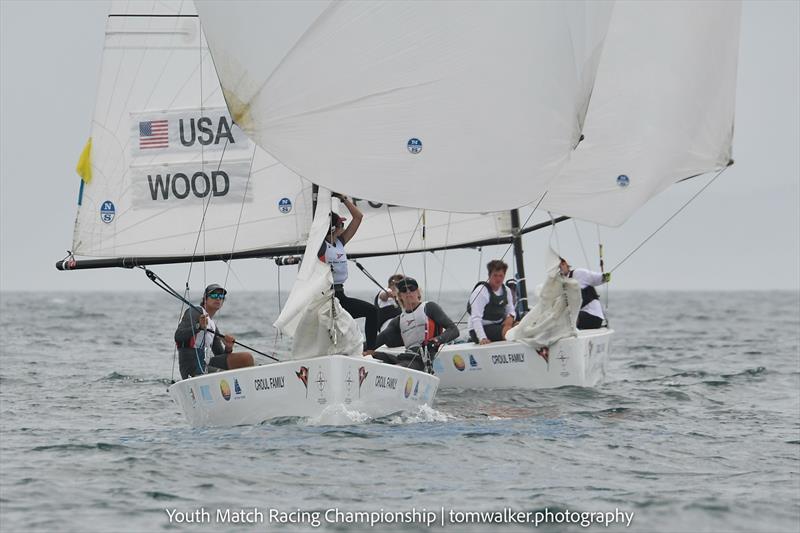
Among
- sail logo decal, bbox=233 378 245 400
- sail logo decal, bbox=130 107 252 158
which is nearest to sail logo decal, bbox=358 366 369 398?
sail logo decal, bbox=233 378 245 400

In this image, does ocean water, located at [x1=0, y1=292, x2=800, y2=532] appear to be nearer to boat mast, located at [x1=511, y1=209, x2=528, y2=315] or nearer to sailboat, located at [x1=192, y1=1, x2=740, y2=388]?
sailboat, located at [x1=192, y1=1, x2=740, y2=388]

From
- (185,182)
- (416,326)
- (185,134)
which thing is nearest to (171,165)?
(185,182)

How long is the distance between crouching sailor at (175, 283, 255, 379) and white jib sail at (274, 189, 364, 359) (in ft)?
3.76

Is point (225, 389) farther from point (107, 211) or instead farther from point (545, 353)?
point (545, 353)

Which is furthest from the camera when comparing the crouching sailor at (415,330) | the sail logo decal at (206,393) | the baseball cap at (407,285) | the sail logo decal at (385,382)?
the baseball cap at (407,285)

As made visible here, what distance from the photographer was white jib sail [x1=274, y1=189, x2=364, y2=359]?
11.8 metres

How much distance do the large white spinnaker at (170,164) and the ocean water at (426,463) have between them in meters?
2.14

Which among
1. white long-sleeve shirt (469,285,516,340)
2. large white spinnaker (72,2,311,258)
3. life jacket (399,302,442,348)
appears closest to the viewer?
life jacket (399,302,442,348)

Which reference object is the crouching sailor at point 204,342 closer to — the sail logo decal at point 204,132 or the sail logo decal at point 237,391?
the sail logo decal at point 237,391

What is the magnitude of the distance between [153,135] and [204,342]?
14.1ft

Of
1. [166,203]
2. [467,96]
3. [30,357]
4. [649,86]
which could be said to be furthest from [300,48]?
[30,357]

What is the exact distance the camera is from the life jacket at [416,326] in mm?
14602

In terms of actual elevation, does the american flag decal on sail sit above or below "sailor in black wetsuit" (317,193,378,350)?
above

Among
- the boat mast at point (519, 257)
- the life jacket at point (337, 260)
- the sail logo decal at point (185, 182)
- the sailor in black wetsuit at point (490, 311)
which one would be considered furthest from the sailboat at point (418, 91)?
the boat mast at point (519, 257)
